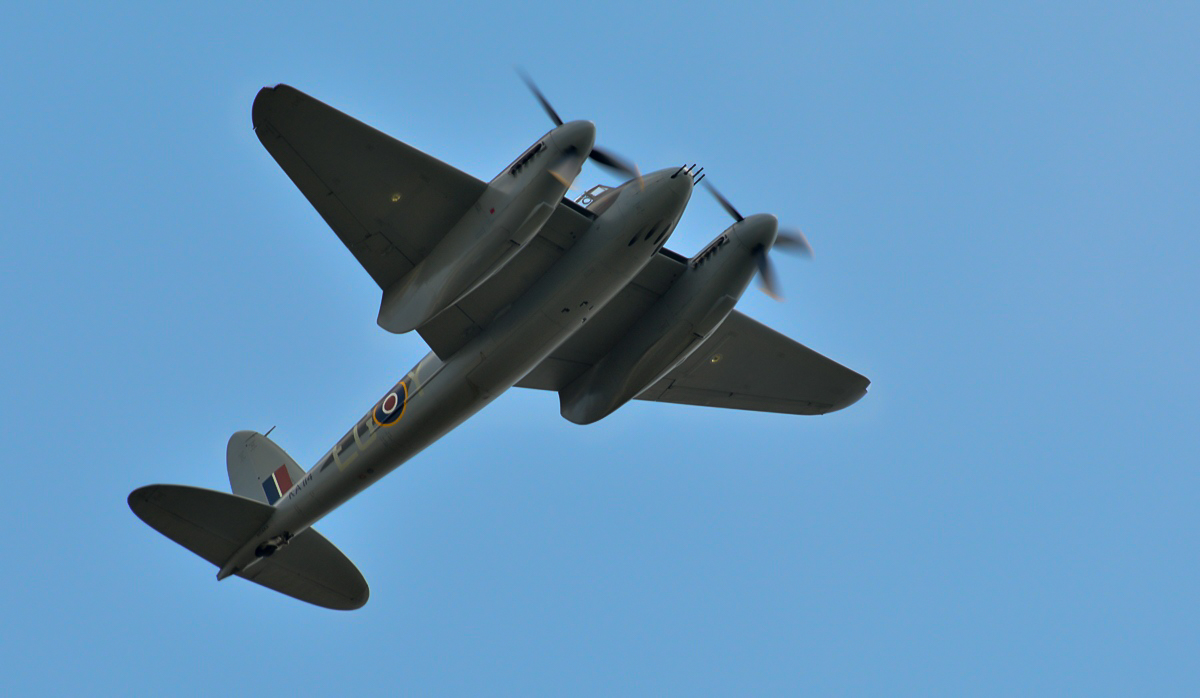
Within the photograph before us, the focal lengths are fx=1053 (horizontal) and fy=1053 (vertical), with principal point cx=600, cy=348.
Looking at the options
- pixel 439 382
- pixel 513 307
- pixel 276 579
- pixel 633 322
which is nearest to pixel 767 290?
pixel 633 322

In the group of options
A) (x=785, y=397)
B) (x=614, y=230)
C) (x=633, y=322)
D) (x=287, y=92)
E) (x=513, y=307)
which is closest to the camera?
(x=287, y=92)

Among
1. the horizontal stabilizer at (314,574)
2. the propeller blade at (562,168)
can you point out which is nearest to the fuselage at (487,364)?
the horizontal stabilizer at (314,574)

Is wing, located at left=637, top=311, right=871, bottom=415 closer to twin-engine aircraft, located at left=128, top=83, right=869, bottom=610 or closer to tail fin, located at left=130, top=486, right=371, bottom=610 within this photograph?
twin-engine aircraft, located at left=128, top=83, right=869, bottom=610

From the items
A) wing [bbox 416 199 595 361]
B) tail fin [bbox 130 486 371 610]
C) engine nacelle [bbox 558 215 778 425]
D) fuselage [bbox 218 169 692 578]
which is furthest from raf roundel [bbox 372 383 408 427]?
engine nacelle [bbox 558 215 778 425]

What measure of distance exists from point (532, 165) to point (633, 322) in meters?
5.73

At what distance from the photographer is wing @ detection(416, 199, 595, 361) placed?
793 inches

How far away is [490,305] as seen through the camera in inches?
832

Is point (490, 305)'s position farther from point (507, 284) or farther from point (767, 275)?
point (767, 275)

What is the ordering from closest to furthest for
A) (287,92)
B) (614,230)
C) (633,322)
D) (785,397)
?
1. (287,92)
2. (614,230)
3. (633,322)
4. (785,397)

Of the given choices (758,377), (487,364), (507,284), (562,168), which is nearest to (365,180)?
(507,284)

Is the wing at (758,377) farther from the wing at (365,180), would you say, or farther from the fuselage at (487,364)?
the wing at (365,180)

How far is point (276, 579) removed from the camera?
24.0m

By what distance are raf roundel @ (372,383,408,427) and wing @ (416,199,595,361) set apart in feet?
3.91

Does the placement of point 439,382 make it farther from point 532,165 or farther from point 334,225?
point 532,165
